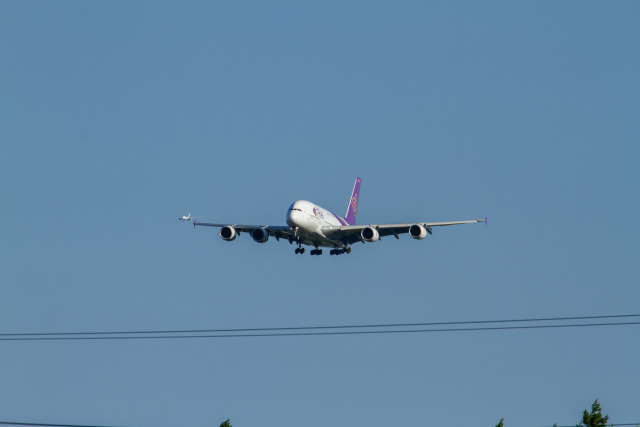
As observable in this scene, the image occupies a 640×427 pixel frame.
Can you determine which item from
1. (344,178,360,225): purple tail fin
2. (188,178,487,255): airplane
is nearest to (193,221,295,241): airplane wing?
(188,178,487,255): airplane

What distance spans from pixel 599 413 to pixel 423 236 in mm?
20349

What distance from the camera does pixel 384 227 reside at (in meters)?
74.0

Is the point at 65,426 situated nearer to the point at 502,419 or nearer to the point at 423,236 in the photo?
the point at 502,419

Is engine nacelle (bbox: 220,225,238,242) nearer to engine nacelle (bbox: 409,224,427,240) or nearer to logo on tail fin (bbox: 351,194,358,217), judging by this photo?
engine nacelle (bbox: 409,224,427,240)

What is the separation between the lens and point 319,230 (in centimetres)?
7212

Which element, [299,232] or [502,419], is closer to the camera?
[502,419]

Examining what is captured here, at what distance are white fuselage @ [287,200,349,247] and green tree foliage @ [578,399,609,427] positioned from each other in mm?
24192

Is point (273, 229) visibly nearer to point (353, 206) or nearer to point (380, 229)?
point (380, 229)

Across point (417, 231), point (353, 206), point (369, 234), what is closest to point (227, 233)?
point (369, 234)

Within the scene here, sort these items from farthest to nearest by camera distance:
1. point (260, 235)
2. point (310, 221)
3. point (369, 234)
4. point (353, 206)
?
1. point (353, 206)
2. point (260, 235)
3. point (369, 234)
4. point (310, 221)

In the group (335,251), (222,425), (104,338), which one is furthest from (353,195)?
(104,338)

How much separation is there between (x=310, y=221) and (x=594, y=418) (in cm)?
2491

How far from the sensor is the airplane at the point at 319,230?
7069 centimetres

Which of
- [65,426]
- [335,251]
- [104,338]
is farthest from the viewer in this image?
[335,251]
